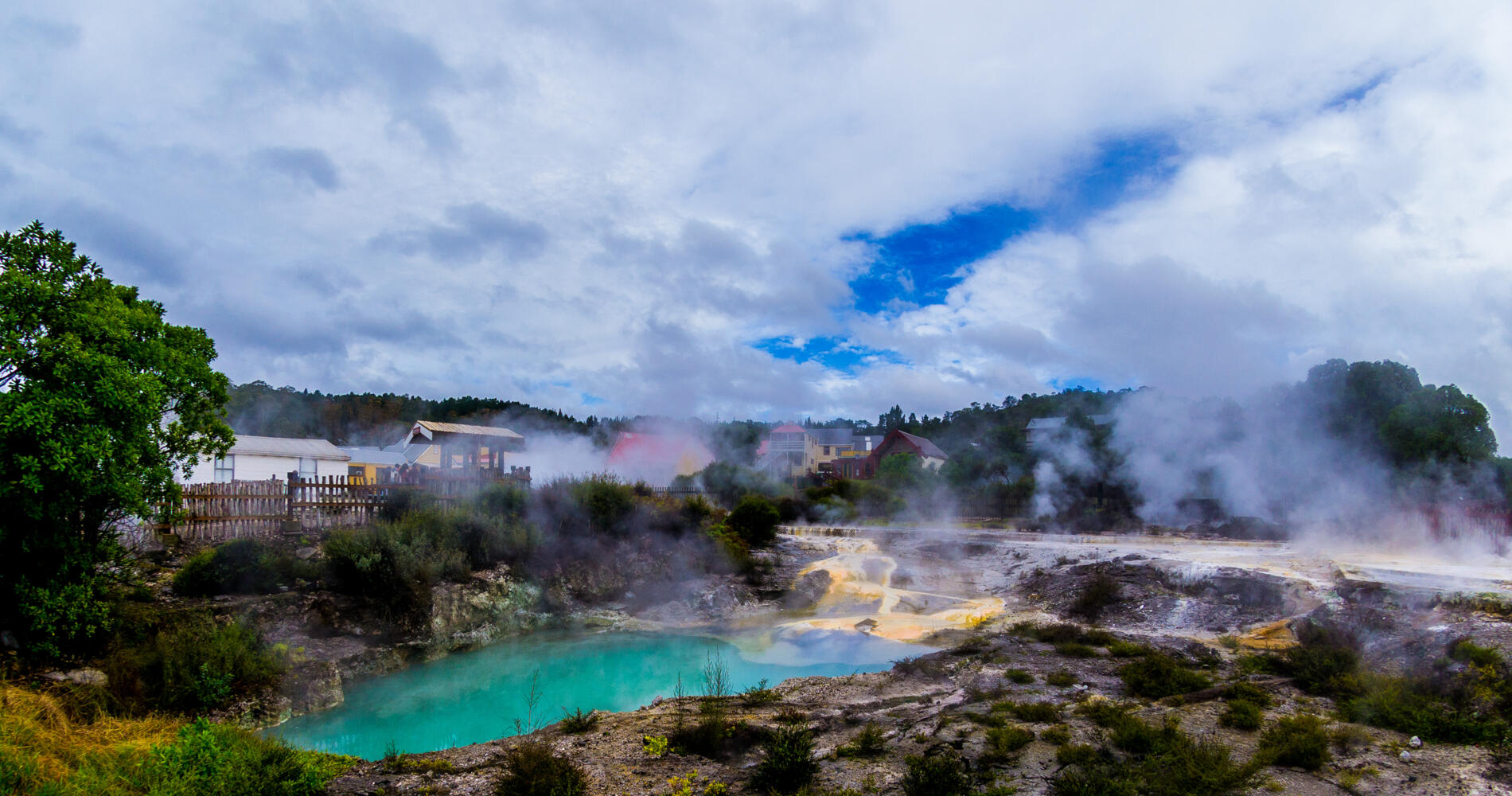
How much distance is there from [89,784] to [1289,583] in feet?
65.7

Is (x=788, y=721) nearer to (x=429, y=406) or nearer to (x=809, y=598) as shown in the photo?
(x=809, y=598)

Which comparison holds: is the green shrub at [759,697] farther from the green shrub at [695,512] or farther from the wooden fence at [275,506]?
the green shrub at [695,512]

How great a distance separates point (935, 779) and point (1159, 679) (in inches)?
226

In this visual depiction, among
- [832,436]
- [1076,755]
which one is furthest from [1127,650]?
[832,436]

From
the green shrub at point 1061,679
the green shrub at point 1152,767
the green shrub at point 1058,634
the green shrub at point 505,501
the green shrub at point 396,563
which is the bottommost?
the green shrub at point 1058,634

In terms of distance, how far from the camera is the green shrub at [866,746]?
7469 mm

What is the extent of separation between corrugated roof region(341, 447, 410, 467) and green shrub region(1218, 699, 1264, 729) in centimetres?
3951

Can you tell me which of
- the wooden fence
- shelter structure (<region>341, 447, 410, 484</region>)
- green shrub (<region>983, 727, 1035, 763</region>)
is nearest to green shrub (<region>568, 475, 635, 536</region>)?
the wooden fence

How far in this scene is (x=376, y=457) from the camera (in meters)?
40.4

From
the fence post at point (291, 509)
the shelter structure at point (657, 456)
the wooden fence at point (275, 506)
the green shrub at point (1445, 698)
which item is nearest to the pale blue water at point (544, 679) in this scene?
the fence post at point (291, 509)

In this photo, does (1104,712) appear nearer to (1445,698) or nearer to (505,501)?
(1445,698)

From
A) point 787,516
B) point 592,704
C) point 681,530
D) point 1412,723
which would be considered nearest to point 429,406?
point 787,516

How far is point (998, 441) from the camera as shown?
4306cm

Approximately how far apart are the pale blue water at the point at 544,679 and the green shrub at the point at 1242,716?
607cm
